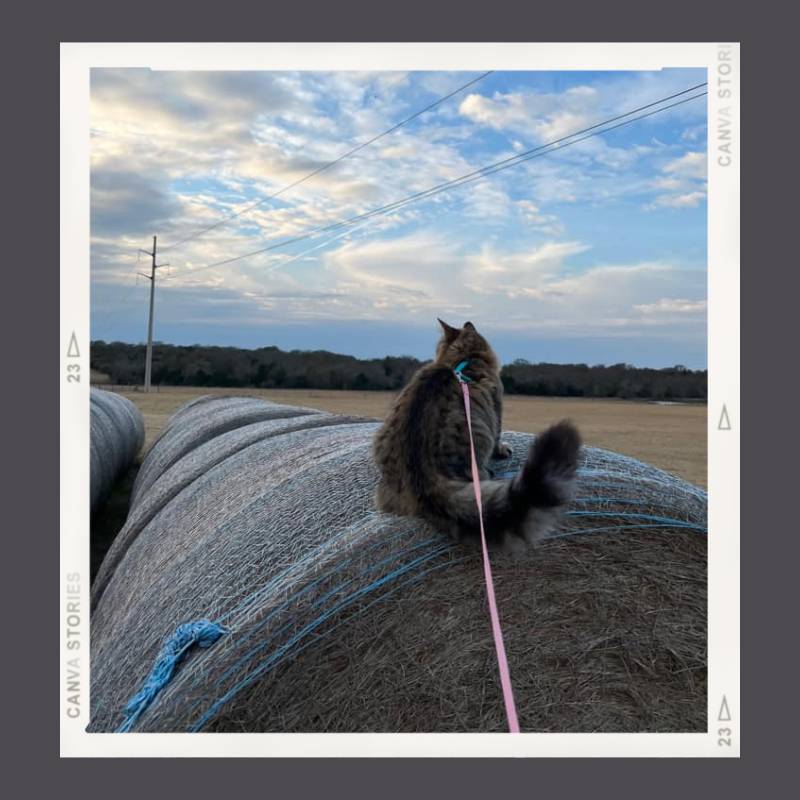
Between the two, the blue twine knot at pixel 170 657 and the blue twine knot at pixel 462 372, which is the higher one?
the blue twine knot at pixel 462 372

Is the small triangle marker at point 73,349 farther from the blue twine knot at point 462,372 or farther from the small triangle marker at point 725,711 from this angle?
the small triangle marker at point 725,711

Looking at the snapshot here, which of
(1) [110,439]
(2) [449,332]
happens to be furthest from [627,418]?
(1) [110,439]

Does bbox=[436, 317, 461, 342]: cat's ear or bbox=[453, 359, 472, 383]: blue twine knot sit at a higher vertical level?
bbox=[436, 317, 461, 342]: cat's ear

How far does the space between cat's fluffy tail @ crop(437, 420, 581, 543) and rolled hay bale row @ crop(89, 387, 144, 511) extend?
452cm

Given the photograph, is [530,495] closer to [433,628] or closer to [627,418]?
[433,628]

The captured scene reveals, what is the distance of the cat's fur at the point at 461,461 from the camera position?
1.91m

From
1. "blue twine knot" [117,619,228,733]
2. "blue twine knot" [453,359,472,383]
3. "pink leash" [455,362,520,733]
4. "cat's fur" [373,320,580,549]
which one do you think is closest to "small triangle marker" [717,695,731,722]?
"pink leash" [455,362,520,733]

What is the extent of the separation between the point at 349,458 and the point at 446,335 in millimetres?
854

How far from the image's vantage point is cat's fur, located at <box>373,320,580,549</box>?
191cm

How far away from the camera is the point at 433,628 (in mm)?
1988

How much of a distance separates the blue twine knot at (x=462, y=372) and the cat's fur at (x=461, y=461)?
0.03 metres

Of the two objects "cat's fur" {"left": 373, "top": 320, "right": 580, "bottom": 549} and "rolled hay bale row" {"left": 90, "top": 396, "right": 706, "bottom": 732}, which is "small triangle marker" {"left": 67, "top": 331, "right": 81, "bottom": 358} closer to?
"rolled hay bale row" {"left": 90, "top": 396, "right": 706, "bottom": 732}

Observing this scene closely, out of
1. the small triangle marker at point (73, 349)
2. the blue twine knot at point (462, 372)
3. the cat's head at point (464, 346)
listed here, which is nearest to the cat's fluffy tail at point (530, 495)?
the blue twine knot at point (462, 372)

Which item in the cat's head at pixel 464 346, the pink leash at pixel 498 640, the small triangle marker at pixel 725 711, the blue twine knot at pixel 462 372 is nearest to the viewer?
the pink leash at pixel 498 640
